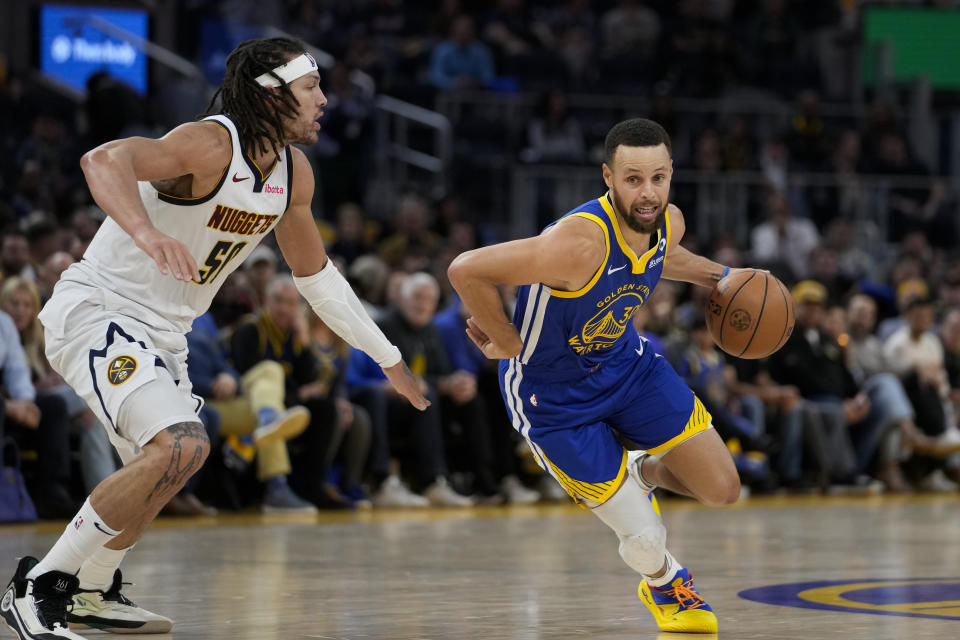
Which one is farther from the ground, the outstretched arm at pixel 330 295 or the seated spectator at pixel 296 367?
the outstretched arm at pixel 330 295

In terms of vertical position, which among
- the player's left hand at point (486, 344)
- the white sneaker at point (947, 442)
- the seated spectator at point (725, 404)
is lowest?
the white sneaker at point (947, 442)

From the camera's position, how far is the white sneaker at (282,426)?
8.80 metres

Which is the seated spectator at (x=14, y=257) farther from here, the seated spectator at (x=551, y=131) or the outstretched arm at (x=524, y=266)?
the seated spectator at (x=551, y=131)

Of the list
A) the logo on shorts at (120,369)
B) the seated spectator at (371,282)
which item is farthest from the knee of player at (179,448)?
the seated spectator at (371,282)

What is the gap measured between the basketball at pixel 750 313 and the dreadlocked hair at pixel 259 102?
5.84ft

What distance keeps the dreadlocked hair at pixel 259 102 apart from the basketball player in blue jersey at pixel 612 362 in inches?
29.1

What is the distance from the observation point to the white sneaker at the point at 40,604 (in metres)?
4.02

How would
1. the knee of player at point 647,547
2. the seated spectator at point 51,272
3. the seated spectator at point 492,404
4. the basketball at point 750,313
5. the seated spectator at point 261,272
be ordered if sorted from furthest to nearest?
the seated spectator at point 492,404 < the seated spectator at point 261,272 < the seated spectator at point 51,272 < the basketball at point 750,313 < the knee of player at point 647,547

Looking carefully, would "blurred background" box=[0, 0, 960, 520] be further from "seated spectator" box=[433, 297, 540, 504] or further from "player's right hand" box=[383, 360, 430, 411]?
"player's right hand" box=[383, 360, 430, 411]

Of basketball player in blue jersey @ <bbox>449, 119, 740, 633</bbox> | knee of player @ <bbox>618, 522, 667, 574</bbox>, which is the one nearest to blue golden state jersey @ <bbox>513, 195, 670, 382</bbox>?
basketball player in blue jersey @ <bbox>449, 119, 740, 633</bbox>

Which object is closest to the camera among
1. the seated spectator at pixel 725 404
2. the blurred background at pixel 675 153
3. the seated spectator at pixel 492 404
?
the seated spectator at pixel 492 404

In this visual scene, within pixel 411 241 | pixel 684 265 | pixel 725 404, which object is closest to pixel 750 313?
pixel 684 265

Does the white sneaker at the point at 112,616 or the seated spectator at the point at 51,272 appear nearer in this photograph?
the white sneaker at the point at 112,616

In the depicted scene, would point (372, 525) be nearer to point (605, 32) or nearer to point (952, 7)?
point (605, 32)
